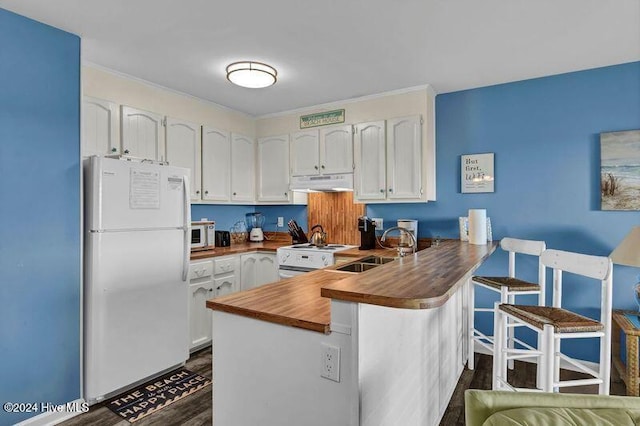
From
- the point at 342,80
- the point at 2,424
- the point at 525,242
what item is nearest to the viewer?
the point at 2,424

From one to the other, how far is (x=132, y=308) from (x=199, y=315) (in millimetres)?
816

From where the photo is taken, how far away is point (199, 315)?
327cm

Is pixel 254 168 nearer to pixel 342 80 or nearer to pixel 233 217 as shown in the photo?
pixel 233 217

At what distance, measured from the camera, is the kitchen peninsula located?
1.24 meters

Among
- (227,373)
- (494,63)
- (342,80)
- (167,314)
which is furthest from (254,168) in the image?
(227,373)

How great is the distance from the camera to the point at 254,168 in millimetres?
4352

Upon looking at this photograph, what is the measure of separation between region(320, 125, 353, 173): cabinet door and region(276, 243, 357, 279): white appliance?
0.87m

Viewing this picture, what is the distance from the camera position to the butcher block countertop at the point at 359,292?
1.15 meters

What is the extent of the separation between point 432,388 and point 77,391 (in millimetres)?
2313

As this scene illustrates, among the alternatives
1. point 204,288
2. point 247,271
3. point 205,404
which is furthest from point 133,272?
point 247,271

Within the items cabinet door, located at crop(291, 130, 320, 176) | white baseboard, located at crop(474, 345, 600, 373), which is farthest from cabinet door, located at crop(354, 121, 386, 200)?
white baseboard, located at crop(474, 345, 600, 373)

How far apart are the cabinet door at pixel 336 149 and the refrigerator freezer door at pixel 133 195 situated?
1.52m

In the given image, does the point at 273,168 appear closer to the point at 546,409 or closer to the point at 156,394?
the point at 156,394

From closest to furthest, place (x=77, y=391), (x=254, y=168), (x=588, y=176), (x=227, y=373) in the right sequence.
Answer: (x=227, y=373) < (x=77, y=391) < (x=588, y=176) < (x=254, y=168)
